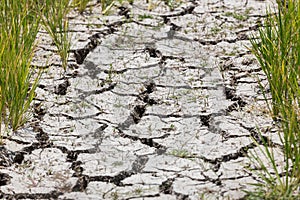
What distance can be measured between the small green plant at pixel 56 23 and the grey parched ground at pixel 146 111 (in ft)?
0.28

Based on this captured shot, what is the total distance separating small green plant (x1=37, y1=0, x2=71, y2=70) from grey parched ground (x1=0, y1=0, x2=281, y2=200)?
85mm

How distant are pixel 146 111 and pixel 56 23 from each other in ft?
3.20

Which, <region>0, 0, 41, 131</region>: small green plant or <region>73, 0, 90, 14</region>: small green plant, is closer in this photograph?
<region>0, 0, 41, 131</region>: small green plant

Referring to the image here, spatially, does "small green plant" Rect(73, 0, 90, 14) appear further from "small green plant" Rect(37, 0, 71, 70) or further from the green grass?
the green grass

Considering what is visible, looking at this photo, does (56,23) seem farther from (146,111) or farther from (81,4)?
(146,111)

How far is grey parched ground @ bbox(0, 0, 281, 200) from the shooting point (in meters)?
3.27

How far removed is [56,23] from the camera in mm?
4453

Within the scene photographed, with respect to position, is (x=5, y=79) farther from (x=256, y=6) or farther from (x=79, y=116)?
(x=256, y=6)

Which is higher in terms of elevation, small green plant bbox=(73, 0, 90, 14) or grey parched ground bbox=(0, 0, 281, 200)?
small green plant bbox=(73, 0, 90, 14)

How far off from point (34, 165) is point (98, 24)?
66.9 inches

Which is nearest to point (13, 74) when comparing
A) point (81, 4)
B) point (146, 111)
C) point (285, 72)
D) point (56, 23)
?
point (146, 111)

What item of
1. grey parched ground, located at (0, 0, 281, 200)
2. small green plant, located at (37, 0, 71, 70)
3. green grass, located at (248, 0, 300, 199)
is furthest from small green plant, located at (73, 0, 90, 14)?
green grass, located at (248, 0, 300, 199)

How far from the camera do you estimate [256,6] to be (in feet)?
16.7

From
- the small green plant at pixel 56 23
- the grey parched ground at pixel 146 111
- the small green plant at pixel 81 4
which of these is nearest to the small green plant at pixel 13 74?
the grey parched ground at pixel 146 111
